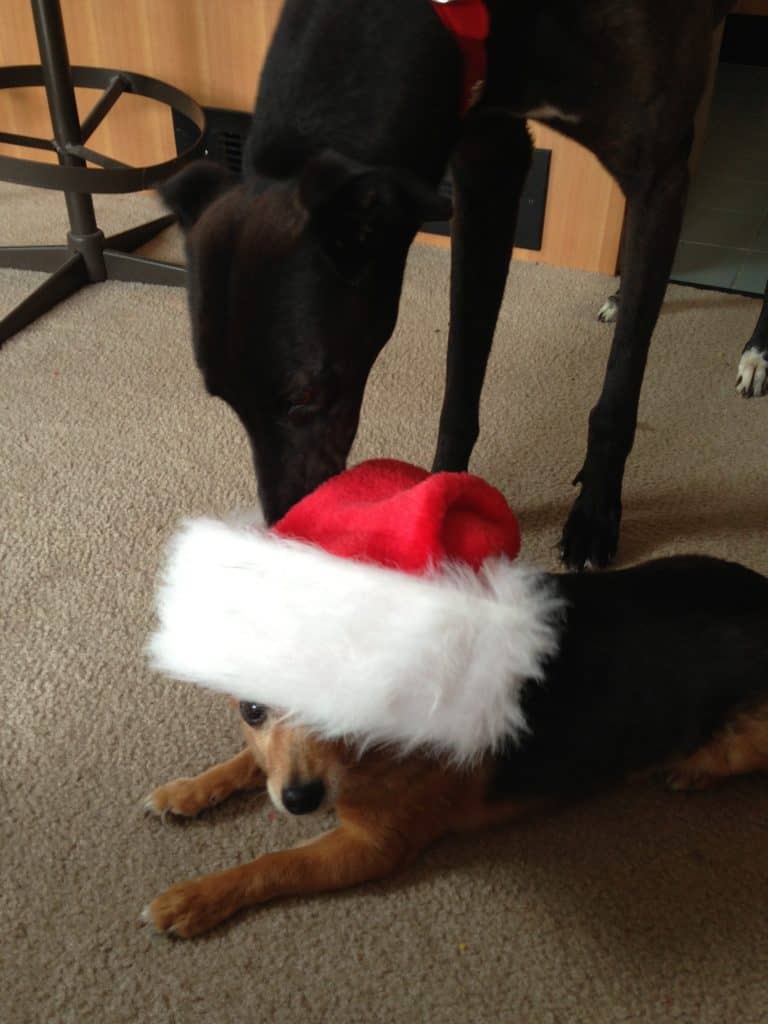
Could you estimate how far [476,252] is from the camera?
4.18ft

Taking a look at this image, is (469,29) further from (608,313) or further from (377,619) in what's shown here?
(608,313)

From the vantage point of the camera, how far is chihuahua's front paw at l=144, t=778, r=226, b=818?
2.99ft

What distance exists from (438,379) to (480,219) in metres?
0.43

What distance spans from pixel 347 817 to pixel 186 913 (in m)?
0.16

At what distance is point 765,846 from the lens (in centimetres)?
92

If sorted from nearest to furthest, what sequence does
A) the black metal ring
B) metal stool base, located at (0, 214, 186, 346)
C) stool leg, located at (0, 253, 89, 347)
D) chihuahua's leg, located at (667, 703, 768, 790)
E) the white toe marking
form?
chihuahua's leg, located at (667, 703, 768, 790) < the white toe marking < the black metal ring < stool leg, located at (0, 253, 89, 347) < metal stool base, located at (0, 214, 186, 346)

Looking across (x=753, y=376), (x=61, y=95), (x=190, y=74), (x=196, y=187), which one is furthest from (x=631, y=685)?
(x=190, y=74)

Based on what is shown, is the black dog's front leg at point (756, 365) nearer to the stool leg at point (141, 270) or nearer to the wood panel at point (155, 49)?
the stool leg at point (141, 270)

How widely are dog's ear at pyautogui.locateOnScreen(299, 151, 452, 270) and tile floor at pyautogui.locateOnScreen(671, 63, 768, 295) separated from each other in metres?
1.26

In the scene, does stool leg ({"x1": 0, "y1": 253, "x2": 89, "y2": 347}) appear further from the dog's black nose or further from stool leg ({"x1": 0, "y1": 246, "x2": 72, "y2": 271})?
the dog's black nose

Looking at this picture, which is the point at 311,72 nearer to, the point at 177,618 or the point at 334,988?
the point at 177,618

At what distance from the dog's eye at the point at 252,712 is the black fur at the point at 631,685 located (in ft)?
0.74

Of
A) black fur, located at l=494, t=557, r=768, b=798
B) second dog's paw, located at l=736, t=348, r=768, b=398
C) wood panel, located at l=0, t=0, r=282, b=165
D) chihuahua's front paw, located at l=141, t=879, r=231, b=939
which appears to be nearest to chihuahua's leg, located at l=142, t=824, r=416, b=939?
chihuahua's front paw, located at l=141, t=879, r=231, b=939

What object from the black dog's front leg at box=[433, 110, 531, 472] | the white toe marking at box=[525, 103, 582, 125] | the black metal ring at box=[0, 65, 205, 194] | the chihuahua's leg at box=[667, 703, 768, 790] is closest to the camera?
the chihuahua's leg at box=[667, 703, 768, 790]
